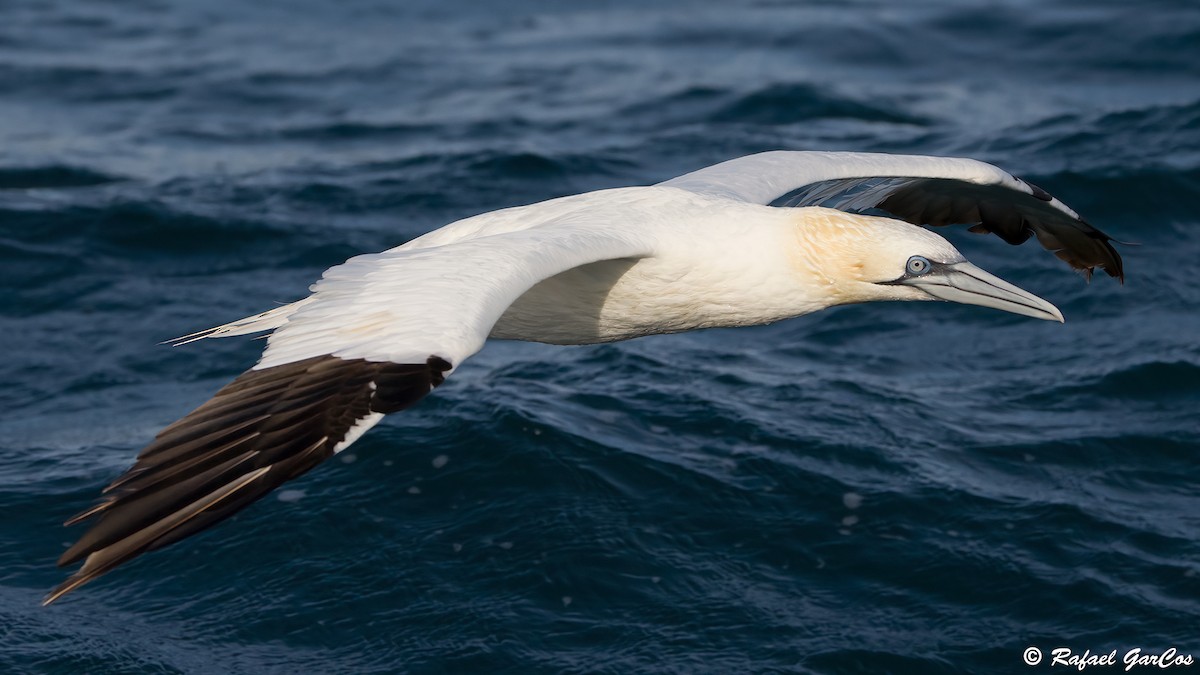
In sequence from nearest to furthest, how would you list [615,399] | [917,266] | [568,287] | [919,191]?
[917,266] < [568,287] < [919,191] < [615,399]

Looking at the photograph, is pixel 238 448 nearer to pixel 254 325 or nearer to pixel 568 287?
pixel 254 325

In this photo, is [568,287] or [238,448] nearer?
[238,448]

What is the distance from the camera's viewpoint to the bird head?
688cm

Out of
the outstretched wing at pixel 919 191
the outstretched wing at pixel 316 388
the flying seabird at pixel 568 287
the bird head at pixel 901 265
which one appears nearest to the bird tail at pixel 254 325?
the flying seabird at pixel 568 287

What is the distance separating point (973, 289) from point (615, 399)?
3.41 meters

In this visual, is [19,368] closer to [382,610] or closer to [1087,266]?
[382,610]

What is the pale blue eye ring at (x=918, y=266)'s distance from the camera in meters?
6.88

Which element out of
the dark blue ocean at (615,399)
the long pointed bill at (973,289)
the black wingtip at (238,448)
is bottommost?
the dark blue ocean at (615,399)

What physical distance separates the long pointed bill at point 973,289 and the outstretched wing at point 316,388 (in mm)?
1923

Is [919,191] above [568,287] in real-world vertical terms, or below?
above

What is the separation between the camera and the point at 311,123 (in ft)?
51.4

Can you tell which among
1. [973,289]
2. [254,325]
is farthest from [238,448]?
[973,289]

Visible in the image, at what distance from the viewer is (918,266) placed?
22.6ft

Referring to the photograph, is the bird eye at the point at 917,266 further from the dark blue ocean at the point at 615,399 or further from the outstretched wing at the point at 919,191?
the dark blue ocean at the point at 615,399
